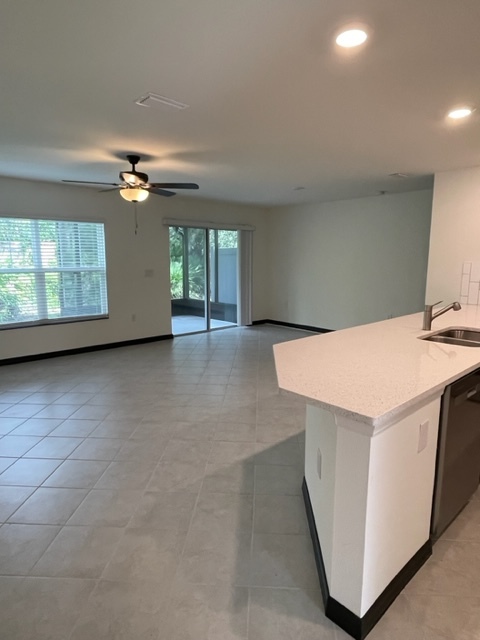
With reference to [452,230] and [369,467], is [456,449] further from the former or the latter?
[452,230]

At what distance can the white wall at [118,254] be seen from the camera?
5.01 metres

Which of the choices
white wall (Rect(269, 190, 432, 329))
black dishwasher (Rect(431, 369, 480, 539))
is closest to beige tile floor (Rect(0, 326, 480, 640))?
black dishwasher (Rect(431, 369, 480, 539))

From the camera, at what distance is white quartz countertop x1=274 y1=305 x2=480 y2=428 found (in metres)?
1.32

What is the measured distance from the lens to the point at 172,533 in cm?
196

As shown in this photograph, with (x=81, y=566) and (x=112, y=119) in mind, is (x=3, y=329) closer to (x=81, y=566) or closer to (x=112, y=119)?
(x=112, y=119)

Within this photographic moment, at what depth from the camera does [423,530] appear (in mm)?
1705

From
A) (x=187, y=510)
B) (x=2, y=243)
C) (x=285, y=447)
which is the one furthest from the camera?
(x=2, y=243)

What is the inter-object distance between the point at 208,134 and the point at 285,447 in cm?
254

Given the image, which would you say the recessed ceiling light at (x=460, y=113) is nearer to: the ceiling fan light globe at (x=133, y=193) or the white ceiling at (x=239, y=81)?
the white ceiling at (x=239, y=81)

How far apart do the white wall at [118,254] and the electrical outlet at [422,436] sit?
201 inches

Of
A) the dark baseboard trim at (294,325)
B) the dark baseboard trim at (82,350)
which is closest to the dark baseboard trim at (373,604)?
the dark baseboard trim at (82,350)

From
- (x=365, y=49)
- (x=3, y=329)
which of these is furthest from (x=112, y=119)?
(x=3, y=329)

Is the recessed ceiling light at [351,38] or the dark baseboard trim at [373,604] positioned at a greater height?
the recessed ceiling light at [351,38]

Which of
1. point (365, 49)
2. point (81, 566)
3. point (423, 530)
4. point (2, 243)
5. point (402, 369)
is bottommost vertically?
point (81, 566)
